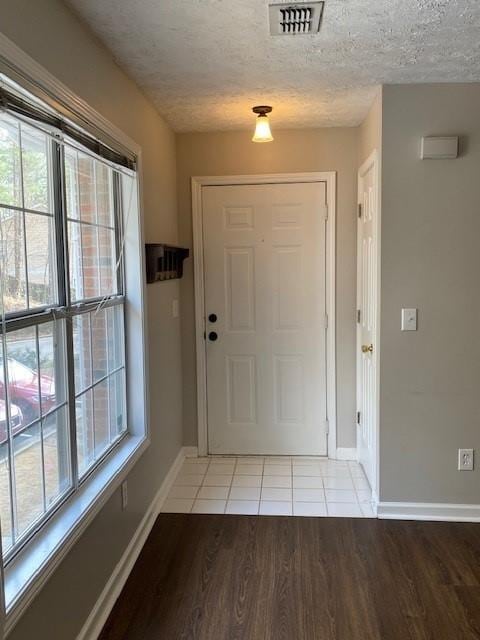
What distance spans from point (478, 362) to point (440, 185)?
963 mm

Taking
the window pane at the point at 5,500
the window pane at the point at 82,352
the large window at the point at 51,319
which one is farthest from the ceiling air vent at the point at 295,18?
the window pane at the point at 5,500

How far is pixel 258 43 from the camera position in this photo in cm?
226

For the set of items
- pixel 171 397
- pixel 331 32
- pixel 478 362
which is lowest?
pixel 171 397

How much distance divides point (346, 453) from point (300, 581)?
5.02 ft

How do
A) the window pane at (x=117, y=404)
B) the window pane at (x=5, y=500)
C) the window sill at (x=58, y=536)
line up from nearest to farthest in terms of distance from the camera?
the window sill at (x=58, y=536), the window pane at (x=5, y=500), the window pane at (x=117, y=404)

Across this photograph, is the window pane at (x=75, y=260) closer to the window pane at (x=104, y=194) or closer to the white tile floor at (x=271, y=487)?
the window pane at (x=104, y=194)

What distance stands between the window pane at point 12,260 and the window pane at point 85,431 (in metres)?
0.59

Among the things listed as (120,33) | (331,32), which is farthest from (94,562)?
(331,32)

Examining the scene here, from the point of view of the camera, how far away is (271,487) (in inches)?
135

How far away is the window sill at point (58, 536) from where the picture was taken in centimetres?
151

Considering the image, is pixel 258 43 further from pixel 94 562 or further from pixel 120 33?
pixel 94 562

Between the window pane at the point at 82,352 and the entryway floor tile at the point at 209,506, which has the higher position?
the window pane at the point at 82,352

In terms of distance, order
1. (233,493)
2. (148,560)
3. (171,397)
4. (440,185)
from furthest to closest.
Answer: (171,397) → (233,493) → (440,185) → (148,560)

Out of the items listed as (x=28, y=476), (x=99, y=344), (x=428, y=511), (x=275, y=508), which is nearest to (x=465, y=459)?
(x=428, y=511)
